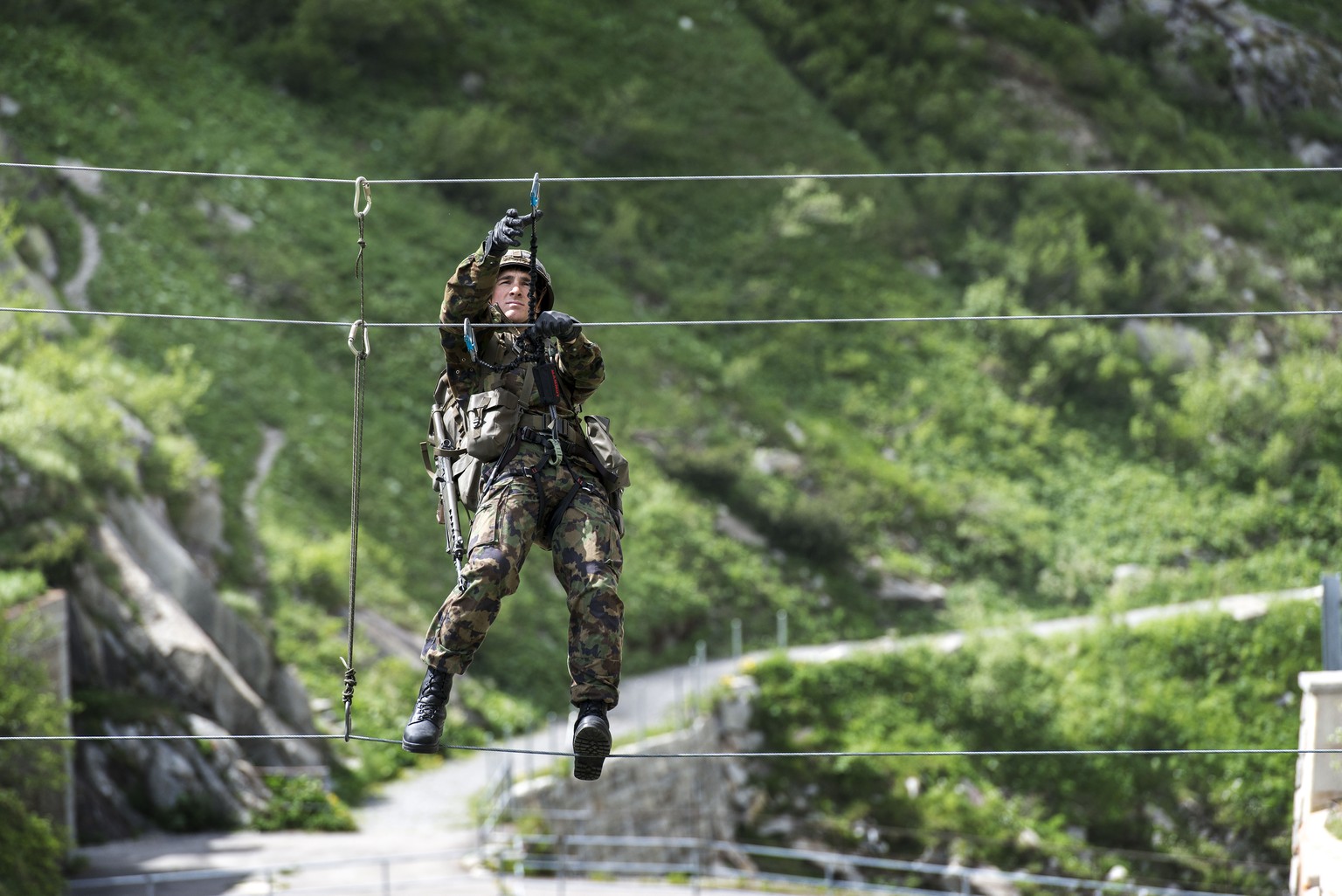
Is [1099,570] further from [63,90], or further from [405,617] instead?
[63,90]

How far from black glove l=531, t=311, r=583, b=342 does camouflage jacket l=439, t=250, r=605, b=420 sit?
0.10m

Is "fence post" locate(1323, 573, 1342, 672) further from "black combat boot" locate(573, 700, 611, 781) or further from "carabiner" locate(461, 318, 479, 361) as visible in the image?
"carabiner" locate(461, 318, 479, 361)

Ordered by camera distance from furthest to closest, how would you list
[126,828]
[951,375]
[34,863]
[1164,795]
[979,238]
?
[979,238] < [951,375] < [1164,795] < [126,828] < [34,863]

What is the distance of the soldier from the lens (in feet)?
24.6

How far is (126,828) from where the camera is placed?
1834 cm

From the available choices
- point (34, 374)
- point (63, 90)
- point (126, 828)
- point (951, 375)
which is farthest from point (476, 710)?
point (63, 90)

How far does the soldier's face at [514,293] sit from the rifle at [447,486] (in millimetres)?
815

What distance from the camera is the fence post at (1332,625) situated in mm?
11977

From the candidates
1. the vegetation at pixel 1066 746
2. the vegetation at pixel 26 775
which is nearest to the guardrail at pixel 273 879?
the vegetation at pixel 26 775

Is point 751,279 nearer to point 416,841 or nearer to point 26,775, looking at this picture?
point 416,841

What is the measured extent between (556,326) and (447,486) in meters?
1.27

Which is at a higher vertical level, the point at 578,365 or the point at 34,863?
the point at 578,365

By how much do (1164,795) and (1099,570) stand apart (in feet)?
21.4

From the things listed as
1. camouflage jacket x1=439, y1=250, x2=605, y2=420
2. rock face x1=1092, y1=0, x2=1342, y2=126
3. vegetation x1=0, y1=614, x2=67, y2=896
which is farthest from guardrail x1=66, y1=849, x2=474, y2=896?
rock face x1=1092, y1=0, x2=1342, y2=126
